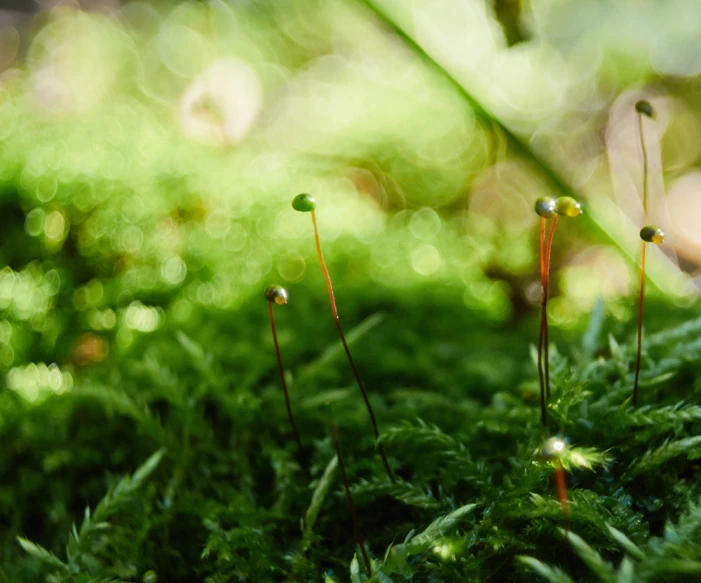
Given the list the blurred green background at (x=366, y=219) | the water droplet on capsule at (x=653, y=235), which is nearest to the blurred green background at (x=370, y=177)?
the blurred green background at (x=366, y=219)

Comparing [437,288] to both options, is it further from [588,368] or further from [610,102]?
[610,102]

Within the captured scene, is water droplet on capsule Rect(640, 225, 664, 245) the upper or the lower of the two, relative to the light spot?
upper

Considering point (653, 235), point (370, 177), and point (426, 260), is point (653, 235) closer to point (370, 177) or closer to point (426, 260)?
point (426, 260)

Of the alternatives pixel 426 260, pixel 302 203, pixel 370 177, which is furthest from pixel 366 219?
pixel 302 203

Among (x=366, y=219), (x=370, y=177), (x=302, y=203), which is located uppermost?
(x=302, y=203)

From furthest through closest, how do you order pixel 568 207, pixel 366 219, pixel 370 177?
pixel 370 177
pixel 366 219
pixel 568 207

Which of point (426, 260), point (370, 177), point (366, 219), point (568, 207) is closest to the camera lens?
point (568, 207)

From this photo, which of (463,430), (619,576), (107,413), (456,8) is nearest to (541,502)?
(619,576)

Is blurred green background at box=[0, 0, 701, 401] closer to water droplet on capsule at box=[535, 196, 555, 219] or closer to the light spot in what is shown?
the light spot

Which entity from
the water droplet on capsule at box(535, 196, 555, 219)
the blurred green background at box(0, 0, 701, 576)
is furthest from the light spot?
the water droplet on capsule at box(535, 196, 555, 219)
